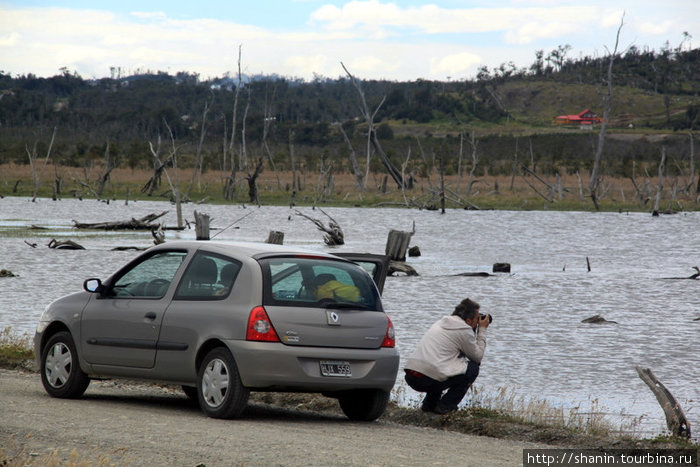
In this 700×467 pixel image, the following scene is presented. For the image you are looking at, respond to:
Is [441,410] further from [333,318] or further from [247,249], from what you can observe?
[247,249]

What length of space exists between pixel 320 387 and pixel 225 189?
52014mm

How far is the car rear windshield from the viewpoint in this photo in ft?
28.1

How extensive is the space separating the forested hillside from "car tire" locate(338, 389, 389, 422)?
7437 centimetres

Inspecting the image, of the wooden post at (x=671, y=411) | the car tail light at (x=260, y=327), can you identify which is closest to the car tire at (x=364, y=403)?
the car tail light at (x=260, y=327)

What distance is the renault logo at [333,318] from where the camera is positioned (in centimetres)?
859

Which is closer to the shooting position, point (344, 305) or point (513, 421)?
point (344, 305)

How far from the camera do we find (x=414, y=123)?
14488cm

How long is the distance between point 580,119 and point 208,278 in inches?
5610

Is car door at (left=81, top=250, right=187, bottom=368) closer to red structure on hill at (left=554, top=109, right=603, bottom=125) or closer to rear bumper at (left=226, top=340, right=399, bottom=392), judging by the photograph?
rear bumper at (left=226, top=340, right=399, bottom=392)

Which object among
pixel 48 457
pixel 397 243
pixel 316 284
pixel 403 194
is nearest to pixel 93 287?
pixel 316 284

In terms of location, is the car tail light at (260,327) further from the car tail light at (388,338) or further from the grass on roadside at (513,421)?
the grass on roadside at (513,421)

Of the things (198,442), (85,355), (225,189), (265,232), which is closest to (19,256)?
(265,232)

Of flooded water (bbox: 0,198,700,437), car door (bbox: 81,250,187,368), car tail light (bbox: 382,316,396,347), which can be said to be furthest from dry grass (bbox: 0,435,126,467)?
flooded water (bbox: 0,198,700,437)

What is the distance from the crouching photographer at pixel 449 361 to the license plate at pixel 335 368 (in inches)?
54.8
